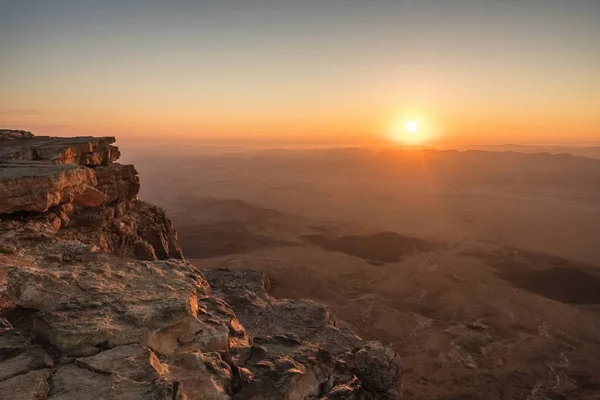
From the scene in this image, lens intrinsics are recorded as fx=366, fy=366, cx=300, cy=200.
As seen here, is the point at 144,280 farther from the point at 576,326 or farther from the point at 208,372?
the point at 576,326

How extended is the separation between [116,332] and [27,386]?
127cm

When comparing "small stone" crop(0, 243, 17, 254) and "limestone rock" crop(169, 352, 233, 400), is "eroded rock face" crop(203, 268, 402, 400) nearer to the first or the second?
"limestone rock" crop(169, 352, 233, 400)

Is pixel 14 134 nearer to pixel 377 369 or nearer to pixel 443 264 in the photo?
pixel 377 369

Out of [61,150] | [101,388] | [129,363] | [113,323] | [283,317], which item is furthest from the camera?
[283,317]

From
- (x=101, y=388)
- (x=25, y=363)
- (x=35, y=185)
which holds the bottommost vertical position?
(x=101, y=388)

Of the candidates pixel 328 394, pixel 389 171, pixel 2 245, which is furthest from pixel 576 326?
pixel 389 171

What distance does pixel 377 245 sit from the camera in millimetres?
37625

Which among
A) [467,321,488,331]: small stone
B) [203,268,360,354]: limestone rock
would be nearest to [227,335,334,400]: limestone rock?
[203,268,360,354]: limestone rock

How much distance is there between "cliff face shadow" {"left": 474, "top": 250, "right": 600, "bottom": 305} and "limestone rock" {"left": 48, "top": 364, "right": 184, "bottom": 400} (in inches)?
1176

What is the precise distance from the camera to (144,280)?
7863 millimetres

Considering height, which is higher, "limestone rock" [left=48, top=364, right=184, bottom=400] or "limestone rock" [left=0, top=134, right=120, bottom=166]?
"limestone rock" [left=0, top=134, right=120, bottom=166]

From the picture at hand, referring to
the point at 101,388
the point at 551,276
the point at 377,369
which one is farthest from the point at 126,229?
the point at 551,276

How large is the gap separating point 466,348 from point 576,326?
329 inches

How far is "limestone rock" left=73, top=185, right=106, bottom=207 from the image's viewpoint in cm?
1202
